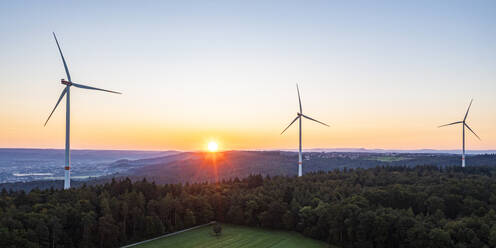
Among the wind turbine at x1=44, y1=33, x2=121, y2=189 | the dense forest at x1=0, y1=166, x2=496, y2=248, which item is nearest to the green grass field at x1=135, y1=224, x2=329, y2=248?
the dense forest at x1=0, y1=166, x2=496, y2=248

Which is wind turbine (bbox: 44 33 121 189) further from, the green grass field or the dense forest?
the green grass field

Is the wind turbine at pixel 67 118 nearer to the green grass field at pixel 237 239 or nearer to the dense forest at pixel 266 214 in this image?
the dense forest at pixel 266 214

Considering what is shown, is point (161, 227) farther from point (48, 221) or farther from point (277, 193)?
point (277, 193)

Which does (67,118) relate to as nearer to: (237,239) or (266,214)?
(237,239)

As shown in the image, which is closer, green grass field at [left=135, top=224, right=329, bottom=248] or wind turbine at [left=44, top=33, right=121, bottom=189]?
wind turbine at [left=44, top=33, right=121, bottom=189]

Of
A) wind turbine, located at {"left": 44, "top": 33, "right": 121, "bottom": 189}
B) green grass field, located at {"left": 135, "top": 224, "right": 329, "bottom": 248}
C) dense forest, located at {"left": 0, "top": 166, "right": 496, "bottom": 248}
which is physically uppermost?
wind turbine, located at {"left": 44, "top": 33, "right": 121, "bottom": 189}

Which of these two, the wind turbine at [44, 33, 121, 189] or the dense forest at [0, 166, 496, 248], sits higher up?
the wind turbine at [44, 33, 121, 189]

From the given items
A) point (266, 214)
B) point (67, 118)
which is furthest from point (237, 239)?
point (67, 118)
